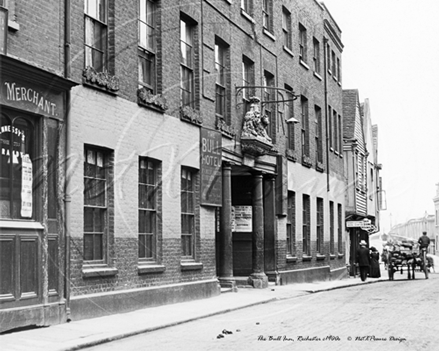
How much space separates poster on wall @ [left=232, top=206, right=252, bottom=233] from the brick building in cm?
4

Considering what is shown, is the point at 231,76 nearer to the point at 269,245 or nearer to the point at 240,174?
the point at 240,174

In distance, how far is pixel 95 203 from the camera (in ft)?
49.6

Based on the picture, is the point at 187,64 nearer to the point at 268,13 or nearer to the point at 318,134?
the point at 268,13

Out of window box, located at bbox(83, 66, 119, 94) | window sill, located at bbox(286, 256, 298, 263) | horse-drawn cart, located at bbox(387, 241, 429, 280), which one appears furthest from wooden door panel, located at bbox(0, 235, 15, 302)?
horse-drawn cart, located at bbox(387, 241, 429, 280)

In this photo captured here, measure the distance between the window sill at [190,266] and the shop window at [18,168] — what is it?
21.2ft

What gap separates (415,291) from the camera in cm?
2217

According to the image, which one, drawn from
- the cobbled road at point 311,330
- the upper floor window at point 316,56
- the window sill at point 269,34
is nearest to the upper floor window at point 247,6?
the window sill at point 269,34

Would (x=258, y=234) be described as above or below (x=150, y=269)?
above

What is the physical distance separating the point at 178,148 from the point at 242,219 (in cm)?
714

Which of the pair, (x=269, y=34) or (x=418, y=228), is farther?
(x=269, y=34)

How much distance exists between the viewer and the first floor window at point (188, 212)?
63.3 feet

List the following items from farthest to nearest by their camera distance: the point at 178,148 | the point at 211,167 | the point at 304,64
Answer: the point at 304,64 → the point at 211,167 → the point at 178,148

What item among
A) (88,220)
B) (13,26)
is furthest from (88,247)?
(13,26)

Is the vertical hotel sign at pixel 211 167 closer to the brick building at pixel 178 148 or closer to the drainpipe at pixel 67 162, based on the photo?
the brick building at pixel 178 148
